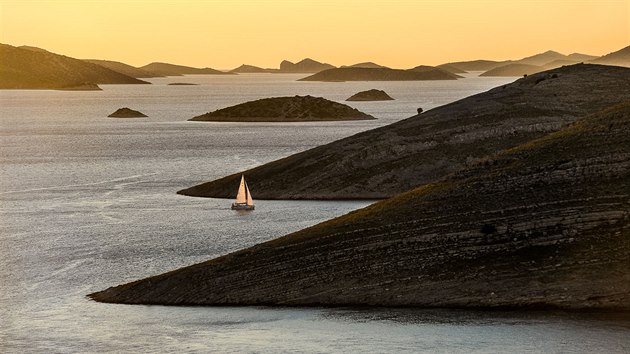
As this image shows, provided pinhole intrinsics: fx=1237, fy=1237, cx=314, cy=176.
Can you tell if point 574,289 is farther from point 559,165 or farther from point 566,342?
point 559,165

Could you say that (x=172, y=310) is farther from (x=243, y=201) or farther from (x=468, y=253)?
(x=243, y=201)

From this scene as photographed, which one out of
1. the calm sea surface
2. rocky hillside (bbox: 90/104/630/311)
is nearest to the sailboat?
the calm sea surface

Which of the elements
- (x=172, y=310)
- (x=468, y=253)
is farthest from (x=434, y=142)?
(x=172, y=310)

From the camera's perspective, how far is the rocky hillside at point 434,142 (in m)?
118

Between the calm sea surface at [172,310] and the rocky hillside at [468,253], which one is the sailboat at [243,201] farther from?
the rocky hillside at [468,253]

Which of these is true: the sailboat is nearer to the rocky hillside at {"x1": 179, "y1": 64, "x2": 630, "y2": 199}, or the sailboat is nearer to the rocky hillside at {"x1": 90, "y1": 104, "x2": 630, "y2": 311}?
the rocky hillside at {"x1": 179, "y1": 64, "x2": 630, "y2": 199}

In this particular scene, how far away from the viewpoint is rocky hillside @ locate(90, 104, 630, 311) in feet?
209

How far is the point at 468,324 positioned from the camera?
59.5m

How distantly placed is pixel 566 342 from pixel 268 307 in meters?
16.7

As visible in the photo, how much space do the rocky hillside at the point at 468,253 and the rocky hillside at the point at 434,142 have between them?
139ft

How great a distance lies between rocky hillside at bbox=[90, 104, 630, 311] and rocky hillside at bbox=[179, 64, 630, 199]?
42.5 metres

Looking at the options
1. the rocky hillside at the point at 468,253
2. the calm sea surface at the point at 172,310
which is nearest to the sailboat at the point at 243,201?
the calm sea surface at the point at 172,310

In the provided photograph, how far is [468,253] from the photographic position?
67.1 metres

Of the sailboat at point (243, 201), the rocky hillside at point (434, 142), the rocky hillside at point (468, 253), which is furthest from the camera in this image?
the rocky hillside at point (434, 142)
